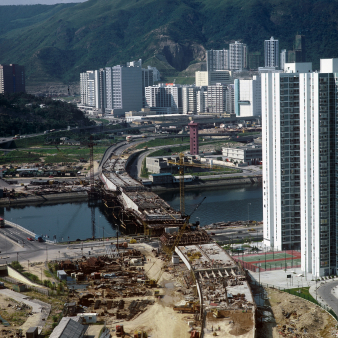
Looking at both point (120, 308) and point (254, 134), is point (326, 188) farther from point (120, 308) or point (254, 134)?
point (254, 134)

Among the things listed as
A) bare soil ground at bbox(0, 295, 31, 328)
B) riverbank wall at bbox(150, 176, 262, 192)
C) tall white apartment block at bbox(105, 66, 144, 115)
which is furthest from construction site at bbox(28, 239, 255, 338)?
tall white apartment block at bbox(105, 66, 144, 115)

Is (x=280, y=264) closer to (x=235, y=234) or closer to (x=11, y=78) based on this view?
(x=235, y=234)

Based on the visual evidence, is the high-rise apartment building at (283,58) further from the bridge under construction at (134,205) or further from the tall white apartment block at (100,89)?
the bridge under construction at (134,205)

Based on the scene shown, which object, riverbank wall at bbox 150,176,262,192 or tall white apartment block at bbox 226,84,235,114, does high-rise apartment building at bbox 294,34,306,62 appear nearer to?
tall white apartment block at bbox 226,84,235,114

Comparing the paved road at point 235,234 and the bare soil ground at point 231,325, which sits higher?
the paved road at point 235,234

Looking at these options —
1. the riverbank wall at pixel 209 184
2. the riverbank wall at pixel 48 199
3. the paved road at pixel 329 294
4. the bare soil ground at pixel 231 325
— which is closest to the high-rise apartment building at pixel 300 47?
the riverbank wall at pixel 209 184

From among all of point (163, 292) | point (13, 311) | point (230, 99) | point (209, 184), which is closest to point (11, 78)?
point (230, 99)

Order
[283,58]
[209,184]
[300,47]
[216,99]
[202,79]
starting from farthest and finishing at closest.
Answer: [300,47]
[283,58]
[202,79]
[216,99]
[209,184]
